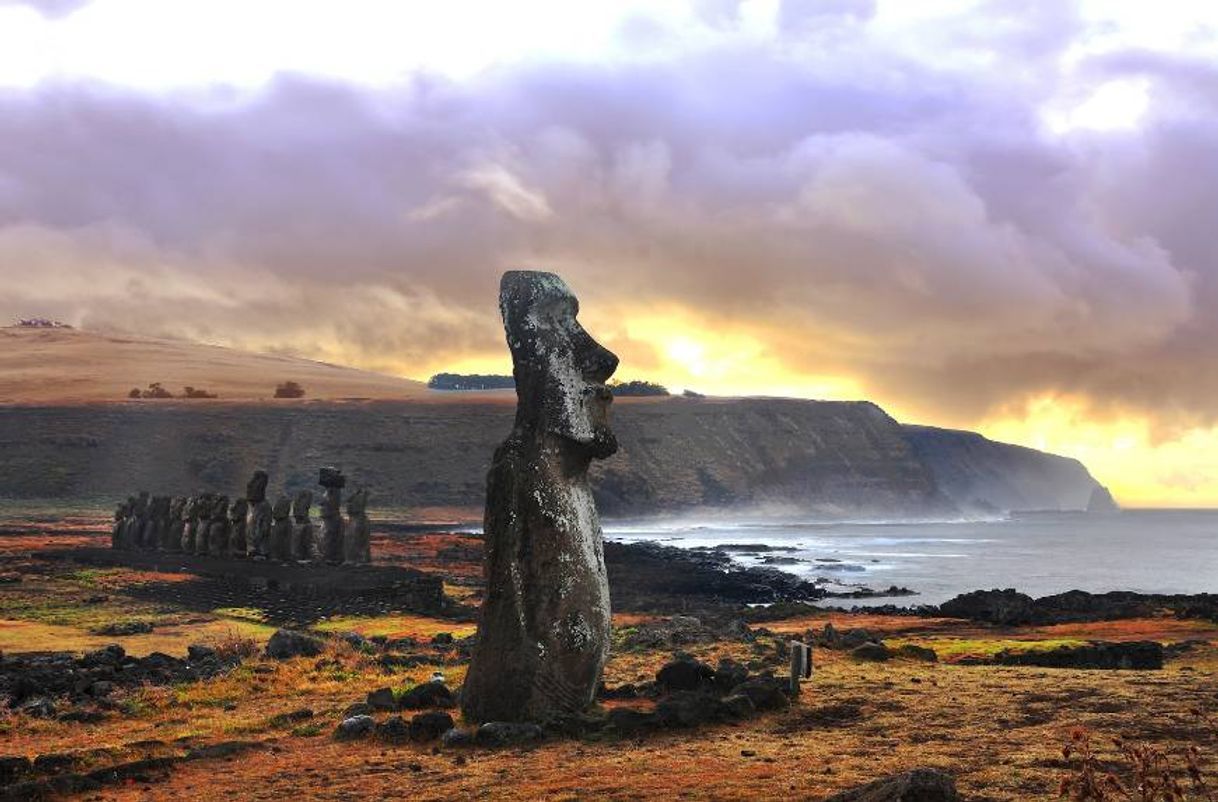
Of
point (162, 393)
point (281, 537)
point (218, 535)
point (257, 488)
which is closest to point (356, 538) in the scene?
point (281, 537)

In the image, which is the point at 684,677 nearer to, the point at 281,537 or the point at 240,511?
the point at 281,537

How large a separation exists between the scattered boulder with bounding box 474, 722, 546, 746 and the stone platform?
17.4 metres

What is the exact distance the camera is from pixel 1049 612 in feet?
103

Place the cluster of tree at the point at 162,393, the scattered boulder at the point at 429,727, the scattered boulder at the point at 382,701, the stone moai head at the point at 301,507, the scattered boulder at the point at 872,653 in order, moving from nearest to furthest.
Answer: the scattered boulder at the point at 429,727
the scattered boulder at the point at 382,701
the scattered boulder at the point at 872,653
the stone moai head at the point at 301,507
the cluster of tree at the point at 162,393

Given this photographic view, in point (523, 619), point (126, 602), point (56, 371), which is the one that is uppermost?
point (56, 371)

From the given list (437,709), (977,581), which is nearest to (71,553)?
(437,709)

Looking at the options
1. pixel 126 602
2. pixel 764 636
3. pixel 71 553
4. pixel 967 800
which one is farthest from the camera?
pixel 71 553

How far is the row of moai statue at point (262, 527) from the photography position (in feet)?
108

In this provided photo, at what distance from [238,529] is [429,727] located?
25.5 m

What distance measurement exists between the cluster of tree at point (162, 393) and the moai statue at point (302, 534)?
96825 mm

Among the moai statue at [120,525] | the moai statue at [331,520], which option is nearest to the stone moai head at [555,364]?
the moai statue at [331,520]

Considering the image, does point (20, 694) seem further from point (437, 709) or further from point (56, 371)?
point (56, 371)

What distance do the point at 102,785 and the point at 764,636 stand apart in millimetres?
13610

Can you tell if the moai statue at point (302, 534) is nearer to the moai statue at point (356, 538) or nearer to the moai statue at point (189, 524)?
the moai statue at point (356, 538)
